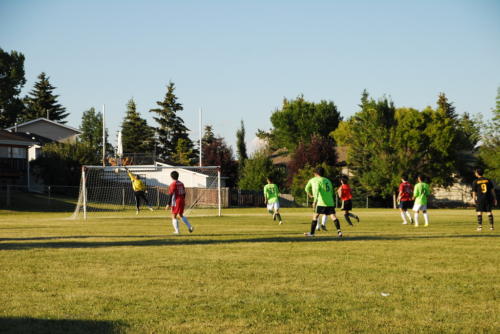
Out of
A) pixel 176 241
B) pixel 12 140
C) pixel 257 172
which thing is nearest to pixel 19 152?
pixel 12 140

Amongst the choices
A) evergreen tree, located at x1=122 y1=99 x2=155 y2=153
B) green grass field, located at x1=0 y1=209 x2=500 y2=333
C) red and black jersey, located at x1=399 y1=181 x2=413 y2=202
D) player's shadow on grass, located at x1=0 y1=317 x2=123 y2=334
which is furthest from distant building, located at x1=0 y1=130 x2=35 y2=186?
player's shadow on grass, located at x1=0 y1=317 x2=123 y2=334

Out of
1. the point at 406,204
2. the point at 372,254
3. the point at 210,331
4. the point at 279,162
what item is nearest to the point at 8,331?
the point at 210,331

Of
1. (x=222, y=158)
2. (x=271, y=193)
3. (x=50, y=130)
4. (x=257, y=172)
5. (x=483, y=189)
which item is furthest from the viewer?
(x=50, y=130)

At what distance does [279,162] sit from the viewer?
8681 cm

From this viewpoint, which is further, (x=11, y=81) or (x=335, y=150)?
(x=11, y=81)

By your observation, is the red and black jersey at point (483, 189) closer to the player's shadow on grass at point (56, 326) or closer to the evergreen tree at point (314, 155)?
the player's shadow on grass at point (56, 326)

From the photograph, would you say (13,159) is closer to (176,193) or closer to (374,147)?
(374,147)

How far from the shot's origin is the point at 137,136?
93688mm

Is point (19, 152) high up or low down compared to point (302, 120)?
down

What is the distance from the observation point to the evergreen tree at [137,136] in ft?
306

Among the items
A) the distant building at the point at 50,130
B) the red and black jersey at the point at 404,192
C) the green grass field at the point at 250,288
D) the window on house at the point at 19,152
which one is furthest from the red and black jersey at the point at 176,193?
the distant building at the point at 50,130

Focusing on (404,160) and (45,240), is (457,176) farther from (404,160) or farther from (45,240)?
(45,240)

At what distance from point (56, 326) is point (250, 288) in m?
3.02

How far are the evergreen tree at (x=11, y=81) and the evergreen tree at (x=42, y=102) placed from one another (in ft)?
45.7
